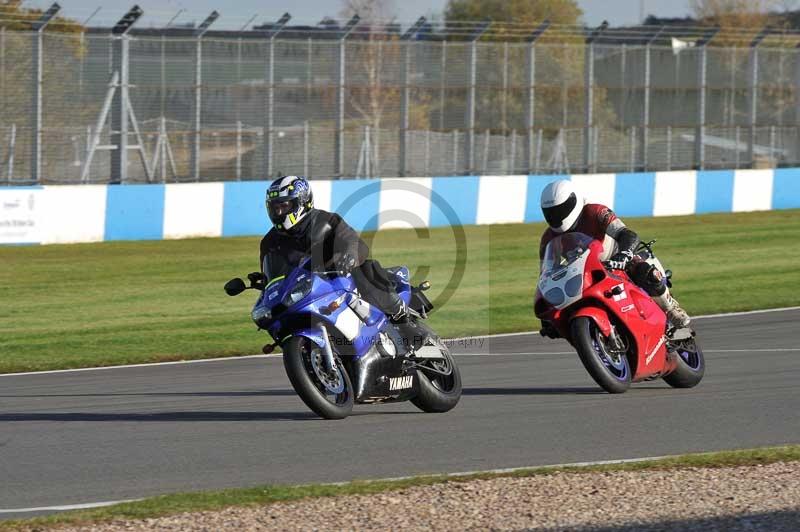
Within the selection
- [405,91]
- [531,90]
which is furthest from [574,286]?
[531,90]

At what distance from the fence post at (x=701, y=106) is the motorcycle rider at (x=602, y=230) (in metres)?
22.7

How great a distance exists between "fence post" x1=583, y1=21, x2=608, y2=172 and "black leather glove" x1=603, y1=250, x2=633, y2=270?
20947 millimetres

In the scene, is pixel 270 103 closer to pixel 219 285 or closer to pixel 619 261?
pixel 219 285

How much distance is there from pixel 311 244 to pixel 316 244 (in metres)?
0.03

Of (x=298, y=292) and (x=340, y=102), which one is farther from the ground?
(x=340, y=102)

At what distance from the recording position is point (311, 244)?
9.01 m

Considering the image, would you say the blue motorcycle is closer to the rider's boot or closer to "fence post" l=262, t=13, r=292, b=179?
the rider's boot

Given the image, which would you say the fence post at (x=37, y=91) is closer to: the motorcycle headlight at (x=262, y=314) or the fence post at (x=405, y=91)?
the fence post at (x=405, y=91)

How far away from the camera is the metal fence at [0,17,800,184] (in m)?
23.7

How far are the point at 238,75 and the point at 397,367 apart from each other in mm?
17938

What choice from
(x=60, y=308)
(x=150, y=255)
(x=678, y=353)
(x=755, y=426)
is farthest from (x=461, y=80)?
(x=755, y=426)

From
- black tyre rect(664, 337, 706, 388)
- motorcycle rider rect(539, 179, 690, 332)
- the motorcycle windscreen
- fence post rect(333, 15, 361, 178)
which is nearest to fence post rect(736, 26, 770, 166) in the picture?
fence post rect(333, 15, 361, 178)

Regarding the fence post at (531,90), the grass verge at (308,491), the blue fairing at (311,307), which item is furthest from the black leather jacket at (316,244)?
the fence post at (531,90)

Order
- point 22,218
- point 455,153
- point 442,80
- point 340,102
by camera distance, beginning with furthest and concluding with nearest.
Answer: point 442,80 → point 455,153 → point 340,102 → point 22,218
